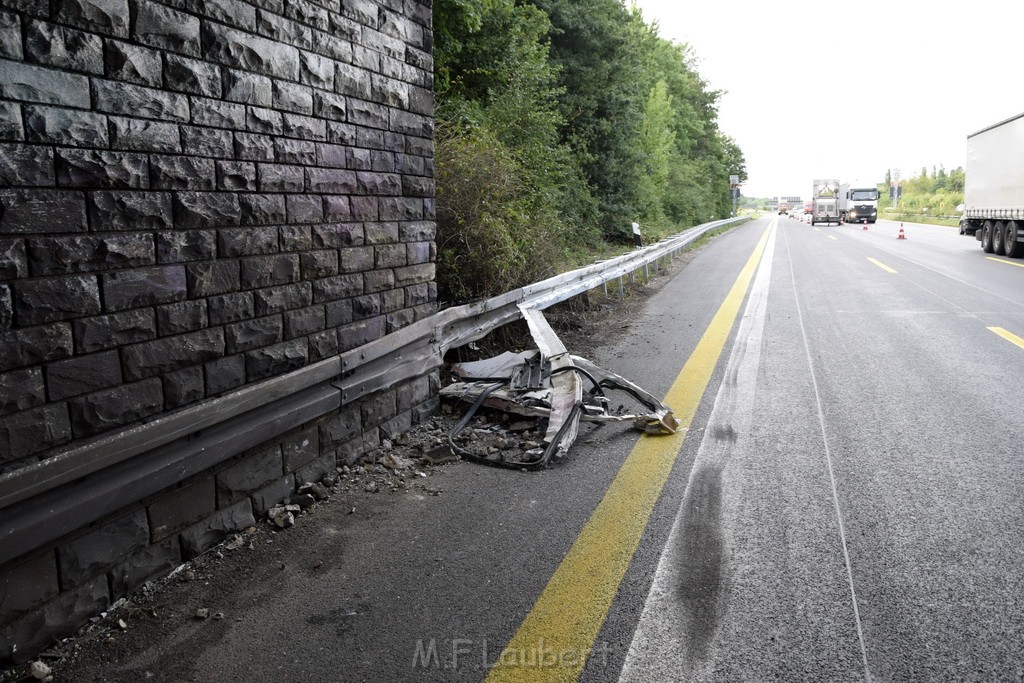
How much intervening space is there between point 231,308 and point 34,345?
927mm

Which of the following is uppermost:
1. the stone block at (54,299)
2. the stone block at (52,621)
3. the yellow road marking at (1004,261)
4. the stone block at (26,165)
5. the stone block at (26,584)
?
the stone block at (26,165)

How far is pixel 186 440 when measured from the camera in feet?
9.80

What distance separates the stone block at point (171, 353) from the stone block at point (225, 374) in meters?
0.04

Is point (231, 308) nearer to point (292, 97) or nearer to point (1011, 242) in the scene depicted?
point (292, 97)

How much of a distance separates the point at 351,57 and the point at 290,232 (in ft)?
3.70

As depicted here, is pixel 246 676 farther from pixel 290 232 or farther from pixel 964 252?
pixel 964 252

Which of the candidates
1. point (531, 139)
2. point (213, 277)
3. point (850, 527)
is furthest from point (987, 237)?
point (213, 277)

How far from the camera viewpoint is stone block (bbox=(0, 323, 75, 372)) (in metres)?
2.33

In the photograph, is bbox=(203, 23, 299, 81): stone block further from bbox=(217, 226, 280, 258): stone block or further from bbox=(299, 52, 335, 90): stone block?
bbox=(217, 226, 280, 258): stone block

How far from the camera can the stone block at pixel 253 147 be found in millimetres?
3277

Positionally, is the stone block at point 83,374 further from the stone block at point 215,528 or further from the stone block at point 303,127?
the stone block at point 303,127

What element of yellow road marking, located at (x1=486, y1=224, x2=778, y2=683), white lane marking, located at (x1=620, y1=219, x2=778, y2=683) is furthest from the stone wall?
white lane marking, located at (x1=620, y1=219, x2=778, y2=683)

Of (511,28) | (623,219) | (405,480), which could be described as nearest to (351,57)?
(405,480)

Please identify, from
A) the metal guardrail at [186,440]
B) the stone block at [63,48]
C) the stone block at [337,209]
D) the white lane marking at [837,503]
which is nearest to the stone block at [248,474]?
the metal guardrail at [186,440]
